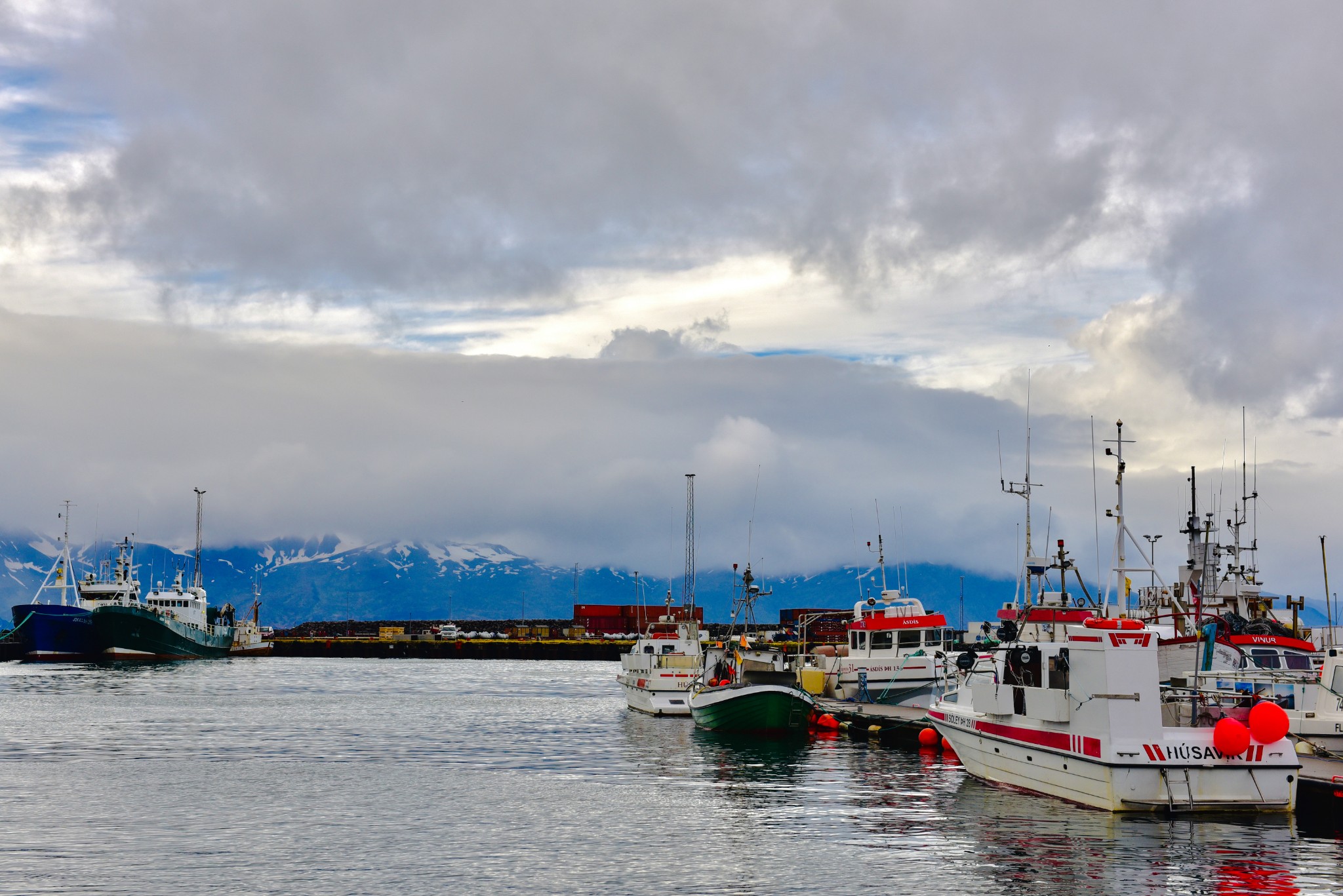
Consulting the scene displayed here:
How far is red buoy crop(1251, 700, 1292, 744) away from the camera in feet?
89.8

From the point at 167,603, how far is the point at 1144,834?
158144 millimetres

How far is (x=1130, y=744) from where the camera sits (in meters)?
28.4

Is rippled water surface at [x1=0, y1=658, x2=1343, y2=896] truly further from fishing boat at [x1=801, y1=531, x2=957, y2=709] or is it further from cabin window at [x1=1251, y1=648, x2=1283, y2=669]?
cabin window at [x1=1251, y1=648, x2=1283, y2=669]

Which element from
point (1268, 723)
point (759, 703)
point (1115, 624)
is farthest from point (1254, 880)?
point (759, 703)

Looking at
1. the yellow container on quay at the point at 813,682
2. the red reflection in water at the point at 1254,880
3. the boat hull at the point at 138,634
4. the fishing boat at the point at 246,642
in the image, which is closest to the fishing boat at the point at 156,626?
the boat hull at the point at 138,634

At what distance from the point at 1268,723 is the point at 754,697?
2744 centimetres

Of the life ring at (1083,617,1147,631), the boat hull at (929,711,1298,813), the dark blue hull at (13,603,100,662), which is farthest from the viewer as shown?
the dark blue hull at (13,603,100,662)

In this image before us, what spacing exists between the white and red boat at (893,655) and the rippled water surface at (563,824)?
26.4ft

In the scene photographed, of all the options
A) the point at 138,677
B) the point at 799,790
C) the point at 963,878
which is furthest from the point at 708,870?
the point at 138,677

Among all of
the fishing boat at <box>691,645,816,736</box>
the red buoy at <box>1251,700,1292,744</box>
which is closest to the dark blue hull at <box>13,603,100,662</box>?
the fishing boat at <box>691,645,816,736</box>

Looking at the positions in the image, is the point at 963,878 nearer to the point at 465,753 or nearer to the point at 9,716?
the point at 465,753

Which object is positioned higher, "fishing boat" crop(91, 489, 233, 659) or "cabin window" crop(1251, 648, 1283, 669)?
"cabin window" crop(1251, 648, 1283, 669)

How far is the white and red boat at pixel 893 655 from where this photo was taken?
59.4 metres

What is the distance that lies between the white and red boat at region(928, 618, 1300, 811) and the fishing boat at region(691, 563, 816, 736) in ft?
74.4
